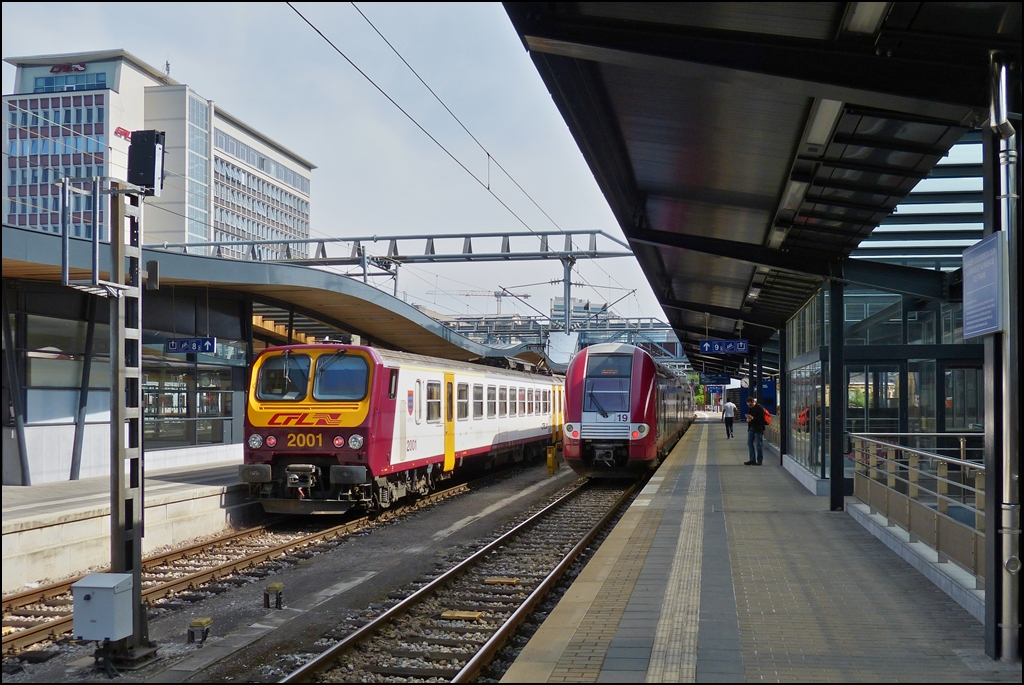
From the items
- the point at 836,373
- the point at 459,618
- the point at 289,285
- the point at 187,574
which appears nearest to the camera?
the point at 459,618

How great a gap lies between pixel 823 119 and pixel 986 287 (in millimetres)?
2515

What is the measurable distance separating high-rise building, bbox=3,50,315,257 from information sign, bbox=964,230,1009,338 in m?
22.2

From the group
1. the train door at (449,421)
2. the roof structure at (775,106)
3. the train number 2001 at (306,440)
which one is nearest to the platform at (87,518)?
the train number 2001 at (306,440)

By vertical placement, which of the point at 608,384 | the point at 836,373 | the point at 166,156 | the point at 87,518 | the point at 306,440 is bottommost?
the point at 87,518

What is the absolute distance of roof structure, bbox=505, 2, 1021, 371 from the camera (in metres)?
5.88

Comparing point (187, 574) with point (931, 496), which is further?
point (187, 574)

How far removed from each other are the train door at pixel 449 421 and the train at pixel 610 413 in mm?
2629

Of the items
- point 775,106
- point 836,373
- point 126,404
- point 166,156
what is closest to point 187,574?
point 126,404

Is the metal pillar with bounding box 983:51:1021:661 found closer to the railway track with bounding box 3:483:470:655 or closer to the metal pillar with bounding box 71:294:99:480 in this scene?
the railway track with bounding box 3:483:470:655

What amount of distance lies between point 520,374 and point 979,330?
17.1m

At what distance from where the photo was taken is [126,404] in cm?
650

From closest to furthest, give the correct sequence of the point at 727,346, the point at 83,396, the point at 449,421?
the point at 83,396, the point at 449,421, the point at 727,346

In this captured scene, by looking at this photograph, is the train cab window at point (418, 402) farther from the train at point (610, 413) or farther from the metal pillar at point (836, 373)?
the metal pillar at point (836, 373)

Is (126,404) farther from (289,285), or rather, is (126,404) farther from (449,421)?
(289,285)
